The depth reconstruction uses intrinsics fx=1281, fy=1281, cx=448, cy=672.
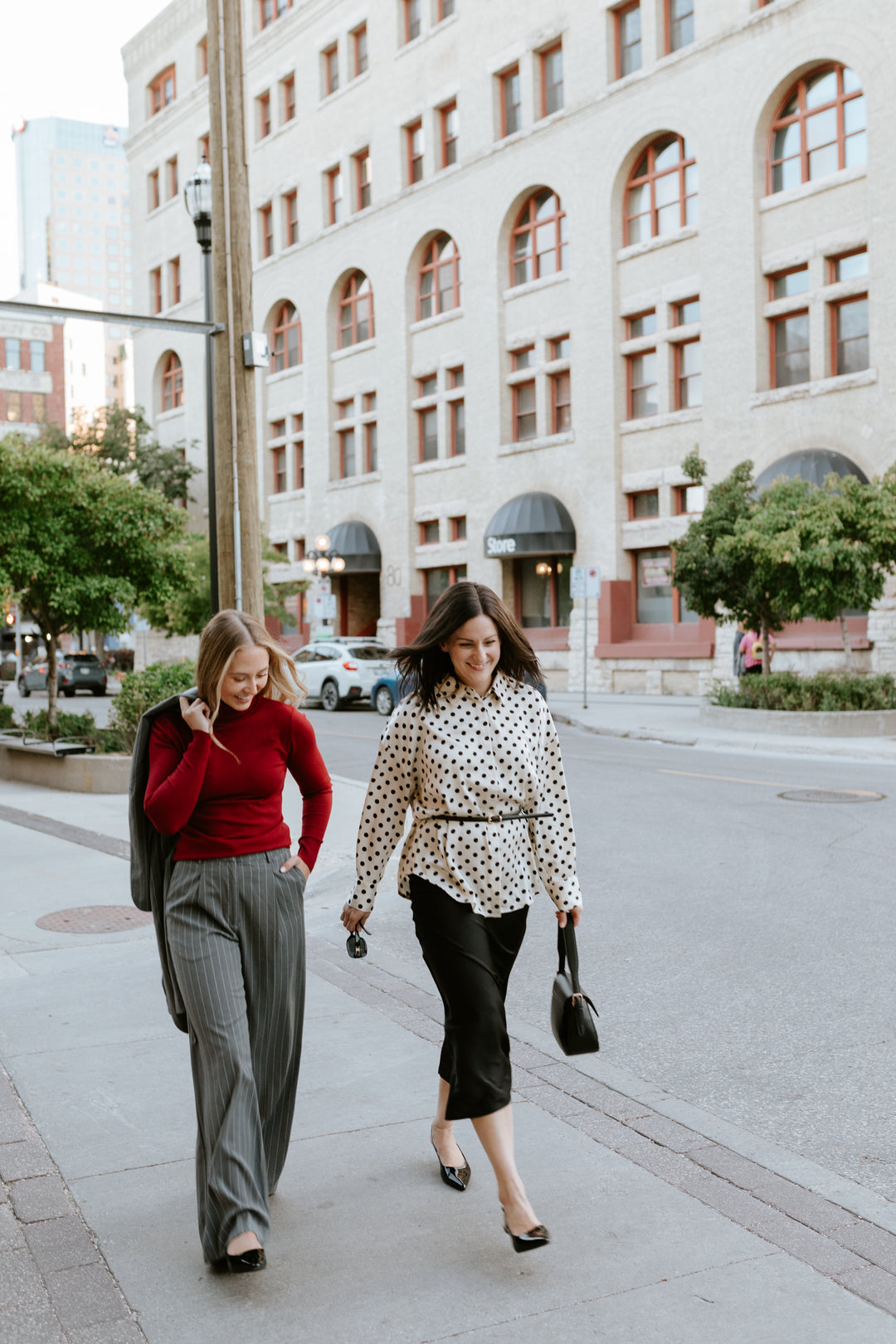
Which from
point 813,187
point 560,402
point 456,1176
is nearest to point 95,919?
point 456,1176

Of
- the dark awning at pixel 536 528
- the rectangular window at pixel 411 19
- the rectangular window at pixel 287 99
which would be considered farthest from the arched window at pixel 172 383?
the dark awning at pixel 536 528

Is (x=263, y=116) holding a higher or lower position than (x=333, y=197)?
higher

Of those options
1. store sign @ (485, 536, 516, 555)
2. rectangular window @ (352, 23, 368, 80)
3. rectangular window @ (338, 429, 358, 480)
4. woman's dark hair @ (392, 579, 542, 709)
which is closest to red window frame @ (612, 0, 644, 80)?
rectangular window @ (352, 23, 368, 80)

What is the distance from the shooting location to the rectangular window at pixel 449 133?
1543 inches

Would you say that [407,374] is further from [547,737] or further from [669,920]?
[547,737]

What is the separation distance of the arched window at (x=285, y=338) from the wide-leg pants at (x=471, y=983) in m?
44.5

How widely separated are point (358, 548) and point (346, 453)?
493 centimetres

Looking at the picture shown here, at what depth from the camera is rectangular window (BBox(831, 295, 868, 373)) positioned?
2830 cm

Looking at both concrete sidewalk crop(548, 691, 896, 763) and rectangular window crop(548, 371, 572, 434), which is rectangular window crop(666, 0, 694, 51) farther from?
concrete sidewalk crop(548, 691, 896, 763)

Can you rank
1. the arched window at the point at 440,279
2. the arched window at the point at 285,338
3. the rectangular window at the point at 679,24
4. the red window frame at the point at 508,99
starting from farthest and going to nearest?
1. the arched window at the point at 285,338
2. the arched window at the point at 440,279
3. the red window frame at the point at 508,99
4. the rectangular window at the point at 679,24

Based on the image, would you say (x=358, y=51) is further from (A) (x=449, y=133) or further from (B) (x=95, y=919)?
(B) (x=95, y=919)

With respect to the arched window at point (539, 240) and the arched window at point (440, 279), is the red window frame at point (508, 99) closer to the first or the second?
the arched window at point (539, 240)

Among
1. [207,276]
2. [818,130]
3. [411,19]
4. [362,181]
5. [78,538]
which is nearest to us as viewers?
[207,276]

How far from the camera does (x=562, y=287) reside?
35.2m
